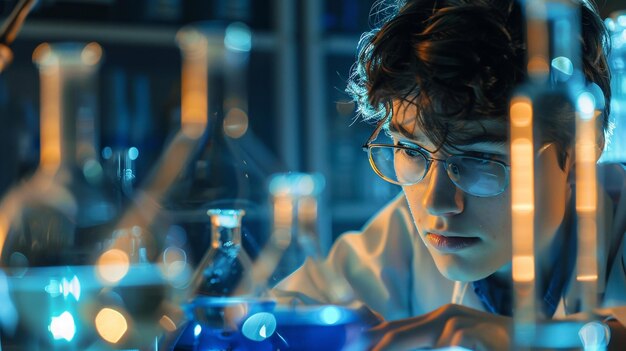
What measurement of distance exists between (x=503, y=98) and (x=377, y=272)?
1.68ft

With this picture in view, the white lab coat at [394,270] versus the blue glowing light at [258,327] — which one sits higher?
the blue glowing light at [258,327]

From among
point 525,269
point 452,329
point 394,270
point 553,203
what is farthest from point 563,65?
point 394,270

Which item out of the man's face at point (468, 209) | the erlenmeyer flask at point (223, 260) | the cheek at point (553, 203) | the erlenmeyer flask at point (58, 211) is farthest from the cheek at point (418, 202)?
the erlenmeyer flask at point (58, 211)

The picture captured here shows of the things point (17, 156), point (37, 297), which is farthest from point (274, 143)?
point (37, 297)

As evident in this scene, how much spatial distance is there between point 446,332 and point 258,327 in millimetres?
172

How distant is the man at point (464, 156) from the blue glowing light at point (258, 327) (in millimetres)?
95

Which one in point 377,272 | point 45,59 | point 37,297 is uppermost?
point 45,59

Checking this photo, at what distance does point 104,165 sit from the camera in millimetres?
818

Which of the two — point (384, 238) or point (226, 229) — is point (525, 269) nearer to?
point (226, 229)

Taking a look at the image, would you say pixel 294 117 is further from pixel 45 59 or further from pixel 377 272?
pixel 45 59

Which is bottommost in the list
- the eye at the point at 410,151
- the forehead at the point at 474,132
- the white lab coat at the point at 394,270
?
the white lab coat at the point at 394,270

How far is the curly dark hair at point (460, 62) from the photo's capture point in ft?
2.66

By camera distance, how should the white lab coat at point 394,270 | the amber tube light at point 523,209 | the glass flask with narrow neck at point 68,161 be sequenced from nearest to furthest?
the amber tube light at point 523,209
the glass flask with narrow neck at point 68,161
the white lab coat at point 394,270

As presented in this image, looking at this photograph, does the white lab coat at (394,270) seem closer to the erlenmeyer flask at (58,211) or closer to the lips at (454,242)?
the lips at (454,242)
